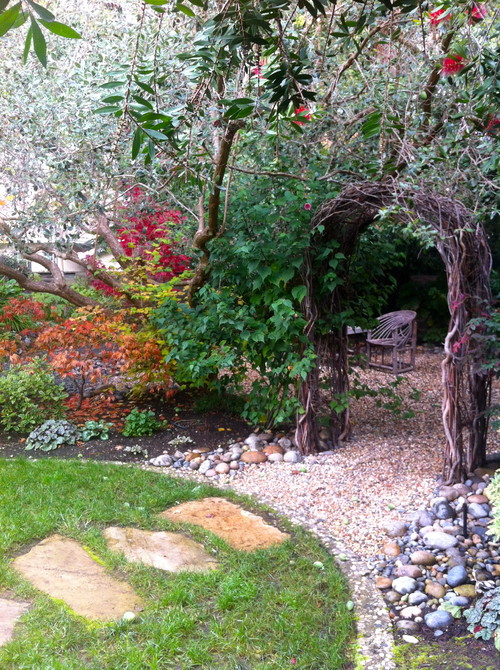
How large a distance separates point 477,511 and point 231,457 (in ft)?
6.04

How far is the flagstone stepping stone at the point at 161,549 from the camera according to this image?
9.95 feet

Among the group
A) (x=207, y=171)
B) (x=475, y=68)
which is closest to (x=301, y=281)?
(x=207, y=171)

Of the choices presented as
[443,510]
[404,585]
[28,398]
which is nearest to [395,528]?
[443,510]

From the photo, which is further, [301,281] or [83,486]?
[301,281]

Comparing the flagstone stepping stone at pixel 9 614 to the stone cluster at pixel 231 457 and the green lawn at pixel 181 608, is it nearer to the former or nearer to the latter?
the green lawn at pixel 181 608

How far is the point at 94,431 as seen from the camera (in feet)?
16.5

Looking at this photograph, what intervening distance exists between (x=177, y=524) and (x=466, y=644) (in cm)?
162

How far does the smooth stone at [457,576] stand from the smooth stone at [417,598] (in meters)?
0.17

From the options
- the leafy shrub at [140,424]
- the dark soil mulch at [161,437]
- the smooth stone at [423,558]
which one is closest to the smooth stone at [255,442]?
the dark soil mulch at [161,437]

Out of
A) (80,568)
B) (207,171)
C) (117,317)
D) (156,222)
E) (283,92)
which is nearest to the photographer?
(283,92)

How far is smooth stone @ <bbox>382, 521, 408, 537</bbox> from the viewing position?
3.44m

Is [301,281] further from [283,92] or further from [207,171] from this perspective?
[283,92]

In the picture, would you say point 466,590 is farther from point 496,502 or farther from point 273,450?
point 273,450

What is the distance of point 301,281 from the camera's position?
4609mm
